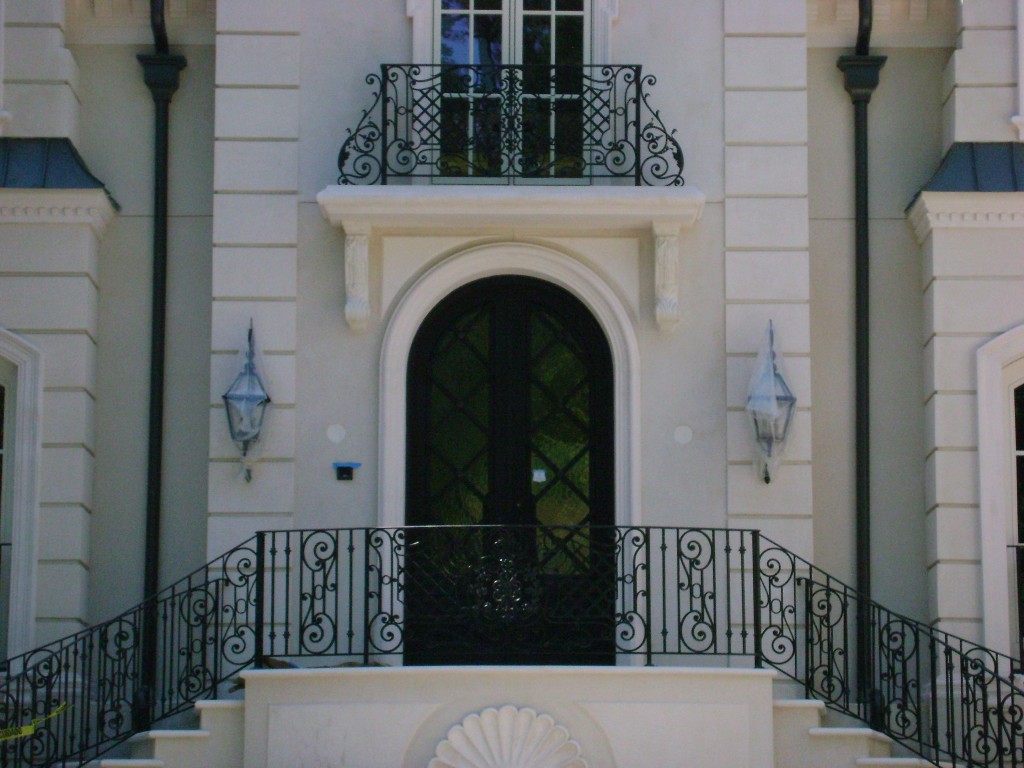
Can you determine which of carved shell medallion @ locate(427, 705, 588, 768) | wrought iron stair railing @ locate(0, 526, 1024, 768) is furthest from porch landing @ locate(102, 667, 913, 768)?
wrought iron stair railing @ locate(0, 526, 1024, 768)

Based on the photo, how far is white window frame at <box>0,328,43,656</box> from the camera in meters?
16.2

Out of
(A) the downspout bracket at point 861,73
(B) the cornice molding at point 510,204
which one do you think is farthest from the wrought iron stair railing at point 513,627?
(A) the downspout bracket at point 861,73

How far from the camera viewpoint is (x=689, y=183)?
16.7 metres

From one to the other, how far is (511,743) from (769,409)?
10.6ft

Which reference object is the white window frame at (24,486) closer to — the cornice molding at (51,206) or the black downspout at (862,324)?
the cornice molding at (51,206)

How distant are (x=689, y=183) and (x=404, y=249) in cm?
230

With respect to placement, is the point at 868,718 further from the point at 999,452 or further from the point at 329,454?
the point at 329,454

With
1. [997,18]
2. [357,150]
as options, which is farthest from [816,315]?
[357,150]

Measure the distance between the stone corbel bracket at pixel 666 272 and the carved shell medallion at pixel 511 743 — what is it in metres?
3.43

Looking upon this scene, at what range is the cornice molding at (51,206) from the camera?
16594mm

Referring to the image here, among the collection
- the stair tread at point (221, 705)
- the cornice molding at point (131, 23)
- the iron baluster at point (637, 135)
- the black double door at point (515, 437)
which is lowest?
the stair tread at point (221, 705)

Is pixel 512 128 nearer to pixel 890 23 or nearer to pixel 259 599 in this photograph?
pixel 890 23

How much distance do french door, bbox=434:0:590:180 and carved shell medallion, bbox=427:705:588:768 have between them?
4376 millimetres

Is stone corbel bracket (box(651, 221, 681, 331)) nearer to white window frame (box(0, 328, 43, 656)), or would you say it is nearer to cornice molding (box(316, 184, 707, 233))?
cornice molding (box(316, 184, 707, 233))
